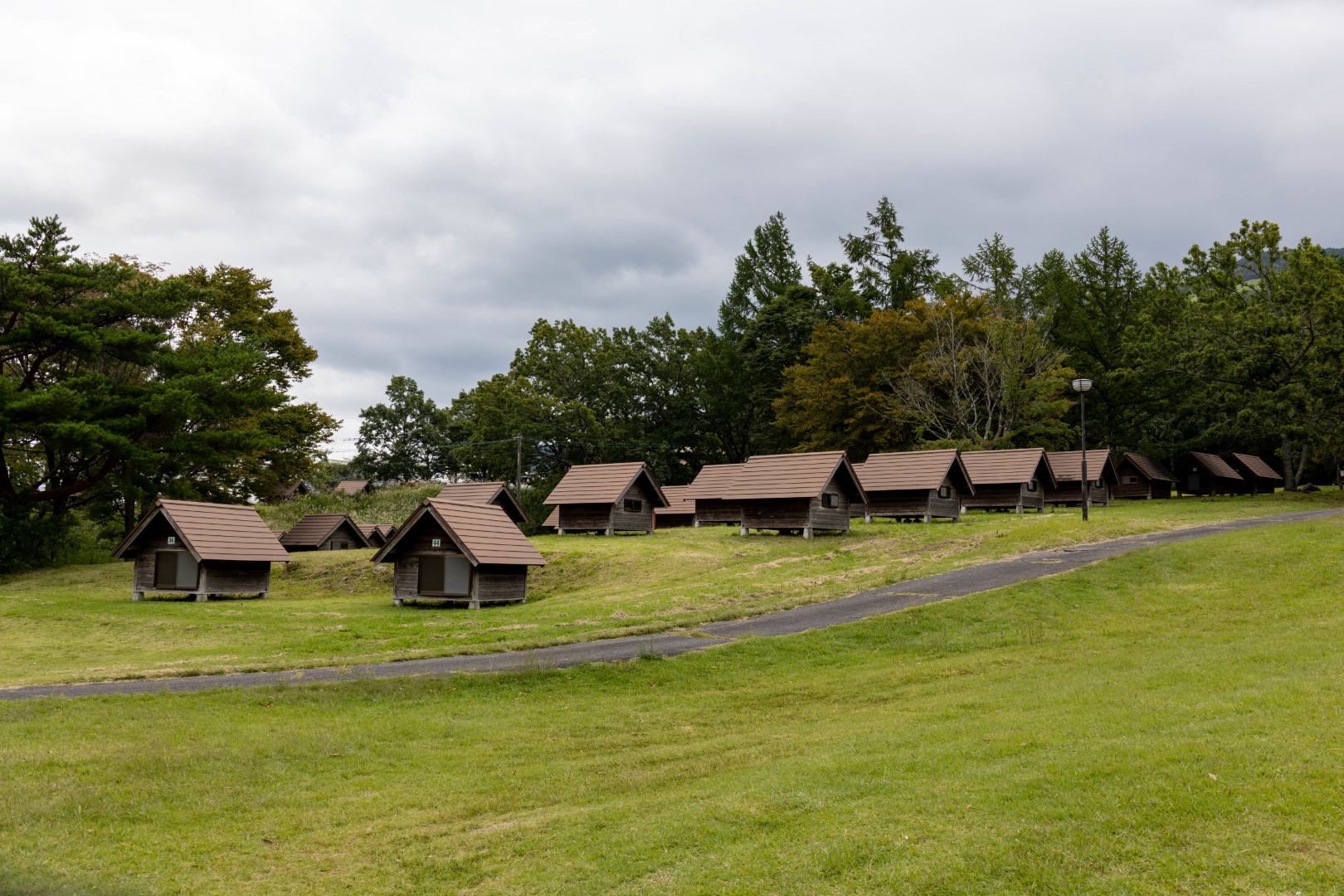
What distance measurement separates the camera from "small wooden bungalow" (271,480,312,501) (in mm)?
60869

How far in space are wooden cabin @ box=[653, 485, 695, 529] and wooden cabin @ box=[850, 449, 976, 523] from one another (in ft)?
52.1

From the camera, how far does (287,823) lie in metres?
10.5

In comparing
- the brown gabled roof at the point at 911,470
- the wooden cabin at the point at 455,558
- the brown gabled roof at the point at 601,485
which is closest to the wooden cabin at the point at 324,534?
the brown gabled roof at the point at 601,485

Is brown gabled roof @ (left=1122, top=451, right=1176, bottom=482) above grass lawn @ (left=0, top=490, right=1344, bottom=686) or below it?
above

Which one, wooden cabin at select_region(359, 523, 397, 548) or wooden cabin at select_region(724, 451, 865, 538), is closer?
wooden cabin at select_region(724, 451, 865, 538)

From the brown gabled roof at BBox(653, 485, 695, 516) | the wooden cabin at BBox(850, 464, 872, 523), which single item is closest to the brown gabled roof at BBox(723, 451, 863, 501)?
the wooden cabin at BBox(850, 464, 872, 523)

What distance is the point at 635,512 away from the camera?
52.6 meters

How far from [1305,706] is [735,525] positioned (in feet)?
139

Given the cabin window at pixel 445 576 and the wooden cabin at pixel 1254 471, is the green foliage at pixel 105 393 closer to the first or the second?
the cabin window at pixel 445 576

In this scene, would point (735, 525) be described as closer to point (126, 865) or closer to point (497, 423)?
point (497, 423)

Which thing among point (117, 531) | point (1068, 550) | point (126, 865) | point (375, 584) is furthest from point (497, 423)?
point (126, 865)

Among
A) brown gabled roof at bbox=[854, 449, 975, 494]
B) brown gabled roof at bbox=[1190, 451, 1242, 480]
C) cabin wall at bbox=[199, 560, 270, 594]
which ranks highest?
brown gabled roof at bbox=[1190, 451, 1242, 480]

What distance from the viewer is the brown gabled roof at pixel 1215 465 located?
232ft

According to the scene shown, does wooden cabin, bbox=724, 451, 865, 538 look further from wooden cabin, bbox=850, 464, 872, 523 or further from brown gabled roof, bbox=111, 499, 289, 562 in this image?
brown gabled roof, bbox=111, 499, 289, 562
